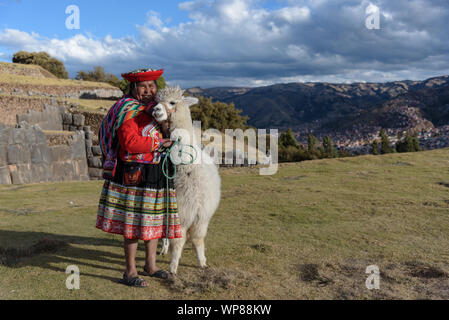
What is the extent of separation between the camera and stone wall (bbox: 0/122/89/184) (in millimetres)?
11672

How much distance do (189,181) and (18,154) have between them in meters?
10.5

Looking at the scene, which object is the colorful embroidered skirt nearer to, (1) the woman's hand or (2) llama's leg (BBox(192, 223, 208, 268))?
(1) the woman's hand

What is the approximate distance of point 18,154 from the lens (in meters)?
12.0

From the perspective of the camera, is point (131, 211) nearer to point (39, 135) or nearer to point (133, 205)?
point (133, 205)

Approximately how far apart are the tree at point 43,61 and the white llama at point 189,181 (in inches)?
1616

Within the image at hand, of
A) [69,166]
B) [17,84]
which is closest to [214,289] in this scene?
[69,166]

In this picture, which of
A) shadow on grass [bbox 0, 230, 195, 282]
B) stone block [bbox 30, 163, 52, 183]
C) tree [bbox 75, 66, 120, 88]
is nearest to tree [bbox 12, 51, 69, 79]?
tree [bbox 75, 66, 120, 88]

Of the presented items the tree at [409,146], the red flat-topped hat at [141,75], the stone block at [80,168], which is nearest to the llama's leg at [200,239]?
the red flat-topped hat at [141,75]

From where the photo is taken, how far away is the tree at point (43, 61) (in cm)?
3884

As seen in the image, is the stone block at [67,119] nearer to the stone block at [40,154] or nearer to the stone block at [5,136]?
the stone block at [40,154]

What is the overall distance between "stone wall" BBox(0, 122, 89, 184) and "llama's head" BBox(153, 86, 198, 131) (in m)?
10.2
